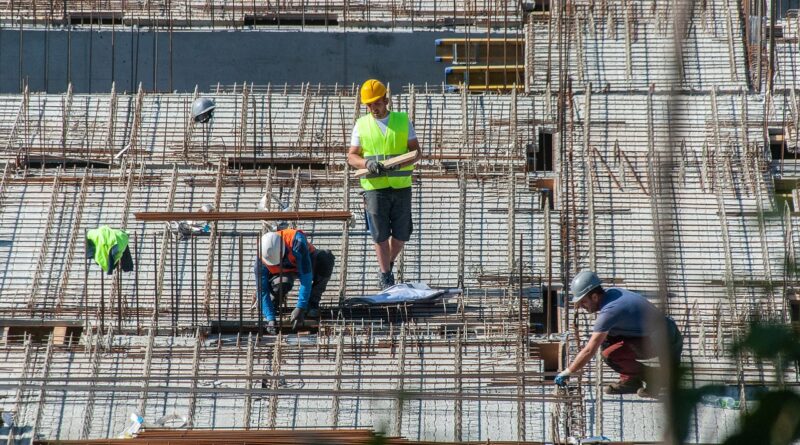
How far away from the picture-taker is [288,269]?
1108cm

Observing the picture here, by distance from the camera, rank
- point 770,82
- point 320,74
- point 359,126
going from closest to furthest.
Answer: point 359,126
point 770,82
point 320,74

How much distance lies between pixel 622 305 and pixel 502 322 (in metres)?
2.26

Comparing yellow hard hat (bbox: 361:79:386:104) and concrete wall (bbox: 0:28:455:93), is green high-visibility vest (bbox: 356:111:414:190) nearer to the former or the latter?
yellow hard hat (bbox: 361:79:386:104)

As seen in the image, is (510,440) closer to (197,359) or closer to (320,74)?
(197,359)

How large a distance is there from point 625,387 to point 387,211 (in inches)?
105

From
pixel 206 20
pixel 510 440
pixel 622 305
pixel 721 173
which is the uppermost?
pixel 206 20

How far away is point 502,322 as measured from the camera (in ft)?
36.9

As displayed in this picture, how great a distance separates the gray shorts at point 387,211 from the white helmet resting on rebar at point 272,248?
3.10 ft

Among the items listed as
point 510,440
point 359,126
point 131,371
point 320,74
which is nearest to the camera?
point 510,440

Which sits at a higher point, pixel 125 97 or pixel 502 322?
pixel 125 97

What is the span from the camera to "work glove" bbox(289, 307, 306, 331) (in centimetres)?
1108

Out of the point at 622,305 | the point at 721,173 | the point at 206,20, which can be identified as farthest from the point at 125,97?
the point at 622,305

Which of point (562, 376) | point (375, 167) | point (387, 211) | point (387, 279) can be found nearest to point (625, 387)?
point (562, 376)

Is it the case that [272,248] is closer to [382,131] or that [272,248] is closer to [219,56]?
[382,131]
